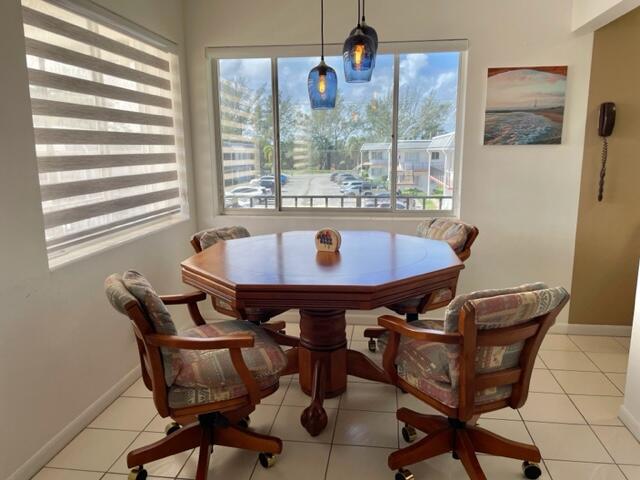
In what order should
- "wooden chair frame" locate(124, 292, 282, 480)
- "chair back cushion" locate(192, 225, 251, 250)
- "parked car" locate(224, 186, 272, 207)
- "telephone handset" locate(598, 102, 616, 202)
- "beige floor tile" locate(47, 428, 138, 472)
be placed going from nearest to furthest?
"wooden chair frame" locate(124, 292, 282, 480) < "beige floor tile" locate(47, 428, 138, 472) < "chair back cushion" locate(192, 225, 251, 250) < "telephone handset" locate(598, 102, 616, 202) < "parked car" locate(224, 186, 272, 207)

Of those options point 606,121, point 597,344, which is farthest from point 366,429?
point 606,121

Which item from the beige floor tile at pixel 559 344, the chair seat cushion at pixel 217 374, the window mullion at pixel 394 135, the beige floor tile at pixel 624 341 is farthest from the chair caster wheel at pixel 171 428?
the beige floor tile at pixel 624 341

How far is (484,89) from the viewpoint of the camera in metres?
3.30

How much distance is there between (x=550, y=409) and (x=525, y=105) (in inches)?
79.4

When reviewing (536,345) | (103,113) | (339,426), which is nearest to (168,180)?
(103,113)

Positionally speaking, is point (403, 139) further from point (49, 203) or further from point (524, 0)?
point (49, 203)

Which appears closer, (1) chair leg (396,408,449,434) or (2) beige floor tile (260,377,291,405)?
(1) chair leg (396,408,449,434)

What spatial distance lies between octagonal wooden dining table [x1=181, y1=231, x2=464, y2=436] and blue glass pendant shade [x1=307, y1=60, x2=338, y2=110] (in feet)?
2.61


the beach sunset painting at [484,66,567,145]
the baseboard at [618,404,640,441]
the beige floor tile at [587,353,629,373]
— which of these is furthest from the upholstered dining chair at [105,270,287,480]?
the beach sunset painting at [484,66,567,145]

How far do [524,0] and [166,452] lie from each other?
348 centimetres

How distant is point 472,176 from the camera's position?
11.2 ft

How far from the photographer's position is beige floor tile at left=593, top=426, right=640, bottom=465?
2.10m

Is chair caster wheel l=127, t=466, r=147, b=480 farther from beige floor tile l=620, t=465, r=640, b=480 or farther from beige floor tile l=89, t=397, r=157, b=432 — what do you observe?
beige floor tile l=620, t=465, r=640, b=480

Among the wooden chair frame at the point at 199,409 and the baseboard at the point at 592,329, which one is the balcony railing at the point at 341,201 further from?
the wooden chair frame at the point at 199,409
